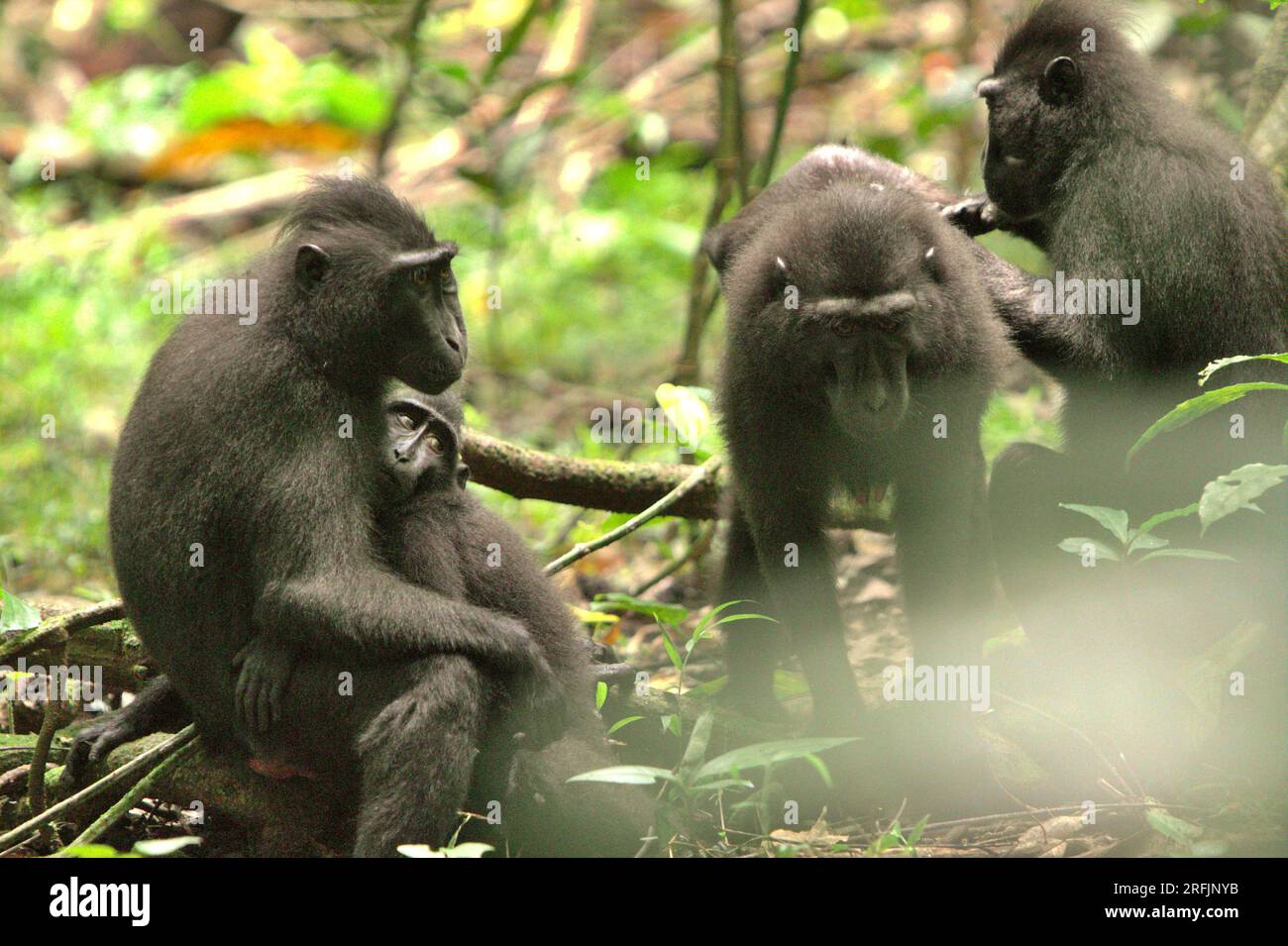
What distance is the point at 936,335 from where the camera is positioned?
5043 mm

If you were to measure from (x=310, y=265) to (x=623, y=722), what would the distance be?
2.07 m

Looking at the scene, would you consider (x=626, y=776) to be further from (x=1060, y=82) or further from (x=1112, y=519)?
(x=1060, y=82)

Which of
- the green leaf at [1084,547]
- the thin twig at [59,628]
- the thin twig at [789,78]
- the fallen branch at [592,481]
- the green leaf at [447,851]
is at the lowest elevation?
the green leaf at [447,851]

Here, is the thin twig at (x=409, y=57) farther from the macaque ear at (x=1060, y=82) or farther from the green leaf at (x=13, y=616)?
the green leaf at (x=13, y=616)

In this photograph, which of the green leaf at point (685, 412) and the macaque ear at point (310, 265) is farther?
the green leaf at point (685, 412)

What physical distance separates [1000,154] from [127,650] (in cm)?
449

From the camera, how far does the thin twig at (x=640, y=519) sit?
5.81 m

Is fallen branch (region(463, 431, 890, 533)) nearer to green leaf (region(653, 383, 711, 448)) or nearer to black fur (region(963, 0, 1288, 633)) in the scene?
green leaf (region(653, 383, 711, 448))

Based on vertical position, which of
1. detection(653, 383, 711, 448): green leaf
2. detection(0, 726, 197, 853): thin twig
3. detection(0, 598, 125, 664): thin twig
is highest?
detection(653, 383, 711, 448): green leaf

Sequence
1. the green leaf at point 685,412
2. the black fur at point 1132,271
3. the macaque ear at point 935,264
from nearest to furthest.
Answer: the macaque ear at point 935,264
the black fur at point 1132,271
the green leaf at point 685,412

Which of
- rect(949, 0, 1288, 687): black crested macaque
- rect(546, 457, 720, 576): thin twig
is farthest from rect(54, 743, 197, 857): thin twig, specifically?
rect(949, 0, 1288, 687): black crested macaque

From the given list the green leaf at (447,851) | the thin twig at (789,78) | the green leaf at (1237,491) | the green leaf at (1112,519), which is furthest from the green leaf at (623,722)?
the thin twig at (789,78)

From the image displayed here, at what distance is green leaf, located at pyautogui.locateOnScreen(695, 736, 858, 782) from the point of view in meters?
4.20

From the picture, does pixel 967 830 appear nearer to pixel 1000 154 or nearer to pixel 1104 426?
pixel 1104 426
